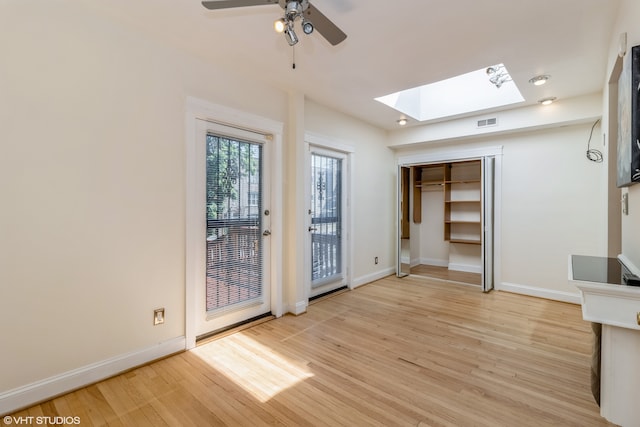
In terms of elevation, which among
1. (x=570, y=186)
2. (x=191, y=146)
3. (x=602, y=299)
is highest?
(x=191, y=146)

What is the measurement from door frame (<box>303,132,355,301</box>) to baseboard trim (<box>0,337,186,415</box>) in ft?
5.47

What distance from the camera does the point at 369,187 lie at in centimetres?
479

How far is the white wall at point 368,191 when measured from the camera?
→ 13.6 ft

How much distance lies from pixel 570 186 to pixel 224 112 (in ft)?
14.4

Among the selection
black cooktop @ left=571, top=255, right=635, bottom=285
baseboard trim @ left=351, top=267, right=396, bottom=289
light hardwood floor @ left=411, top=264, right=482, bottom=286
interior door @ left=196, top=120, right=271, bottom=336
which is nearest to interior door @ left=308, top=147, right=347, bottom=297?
baseboard trim @ left=351, top=267, right=396, bottom=289

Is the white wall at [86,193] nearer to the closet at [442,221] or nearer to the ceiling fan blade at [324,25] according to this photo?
the ceiling fan blade at [324,25]

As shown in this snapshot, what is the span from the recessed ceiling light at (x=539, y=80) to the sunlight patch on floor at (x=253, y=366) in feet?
11.9

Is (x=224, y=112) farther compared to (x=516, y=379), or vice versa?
(x=224, y=112)

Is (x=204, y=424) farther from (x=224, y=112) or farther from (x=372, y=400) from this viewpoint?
(x=224, y=112)

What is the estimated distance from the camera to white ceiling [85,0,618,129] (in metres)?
1.94

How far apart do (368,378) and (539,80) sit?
3.40 metres

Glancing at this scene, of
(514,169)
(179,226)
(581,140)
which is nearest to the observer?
(179,226)

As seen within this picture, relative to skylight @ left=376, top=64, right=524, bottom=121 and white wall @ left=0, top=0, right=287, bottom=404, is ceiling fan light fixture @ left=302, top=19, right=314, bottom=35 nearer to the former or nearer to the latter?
white wall @ left=0, top=0, right=287, bottom=404

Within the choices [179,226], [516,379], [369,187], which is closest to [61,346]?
[179,226]
